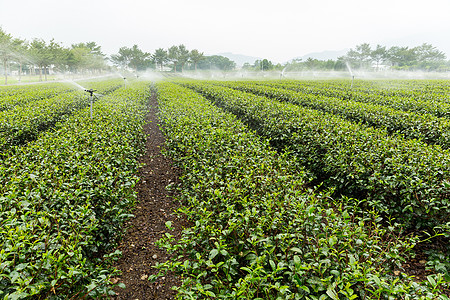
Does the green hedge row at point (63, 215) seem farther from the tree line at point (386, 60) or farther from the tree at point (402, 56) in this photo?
the tree at point (402, 56)

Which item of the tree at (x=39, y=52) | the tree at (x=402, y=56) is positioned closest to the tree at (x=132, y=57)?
the tree at (x=39, y=52)

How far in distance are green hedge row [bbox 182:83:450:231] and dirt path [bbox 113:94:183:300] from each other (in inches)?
A: 106

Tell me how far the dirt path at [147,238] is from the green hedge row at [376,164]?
8.82 feet

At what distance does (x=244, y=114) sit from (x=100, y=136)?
18.2ft

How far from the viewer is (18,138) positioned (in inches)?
215

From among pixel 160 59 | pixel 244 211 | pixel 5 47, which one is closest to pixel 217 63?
pixel 160 59

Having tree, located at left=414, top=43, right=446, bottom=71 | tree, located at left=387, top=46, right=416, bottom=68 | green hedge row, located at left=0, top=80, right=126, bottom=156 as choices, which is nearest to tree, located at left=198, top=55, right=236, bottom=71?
tree, located at left=387, top=46, right=416, bottom=68

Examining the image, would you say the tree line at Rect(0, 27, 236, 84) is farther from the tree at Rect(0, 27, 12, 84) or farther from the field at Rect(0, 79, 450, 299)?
the field at Rect(0, 79, 450, 299)

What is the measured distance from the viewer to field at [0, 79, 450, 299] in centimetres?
155

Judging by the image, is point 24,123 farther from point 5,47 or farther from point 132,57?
point 132,57

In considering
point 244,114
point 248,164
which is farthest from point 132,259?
point 244,114

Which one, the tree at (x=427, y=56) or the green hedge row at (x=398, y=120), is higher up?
the tree at (x=427, y=56)

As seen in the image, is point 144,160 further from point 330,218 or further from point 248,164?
point 330,218

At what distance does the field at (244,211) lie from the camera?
1.55 meters
